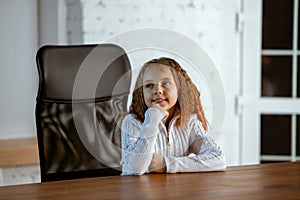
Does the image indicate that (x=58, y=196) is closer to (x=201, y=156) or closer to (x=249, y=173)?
(x=201, y=156)

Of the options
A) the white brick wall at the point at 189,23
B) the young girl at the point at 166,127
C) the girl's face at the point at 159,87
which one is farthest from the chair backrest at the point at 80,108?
the white brick wall at the point at 189,23

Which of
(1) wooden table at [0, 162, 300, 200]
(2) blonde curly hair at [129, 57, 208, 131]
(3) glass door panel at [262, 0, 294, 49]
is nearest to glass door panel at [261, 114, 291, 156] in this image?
(3) glass door panel at [262, 0, 294, 49]

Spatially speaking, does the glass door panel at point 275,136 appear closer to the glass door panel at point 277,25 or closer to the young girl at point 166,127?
the glass door panel at point 277,25

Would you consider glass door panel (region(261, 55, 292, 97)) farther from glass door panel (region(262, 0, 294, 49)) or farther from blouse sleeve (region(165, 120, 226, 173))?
blouse sleeve (region(165, 120, 226, 173))

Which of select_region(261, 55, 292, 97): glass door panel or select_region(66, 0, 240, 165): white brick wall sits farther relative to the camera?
select_region(261, 55, 292, 97): glass door panel

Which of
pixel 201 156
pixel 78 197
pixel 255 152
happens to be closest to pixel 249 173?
pixel 201 156

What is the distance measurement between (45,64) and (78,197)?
717 mm

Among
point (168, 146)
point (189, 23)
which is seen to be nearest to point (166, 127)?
point (168, 146)

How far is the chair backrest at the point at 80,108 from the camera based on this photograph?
2.06 metres

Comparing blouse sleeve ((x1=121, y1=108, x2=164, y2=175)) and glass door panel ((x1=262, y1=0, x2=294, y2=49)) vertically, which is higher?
glass door panel ((x1=262, y1=0, x2=294, y2=49))

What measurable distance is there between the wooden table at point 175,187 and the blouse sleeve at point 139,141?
36mm

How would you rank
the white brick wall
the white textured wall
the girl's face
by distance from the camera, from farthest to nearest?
A: 1. the white textured wall
2. the white brick wall
3. the girl's face

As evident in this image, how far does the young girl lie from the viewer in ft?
5.57

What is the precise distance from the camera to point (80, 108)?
2137mm
